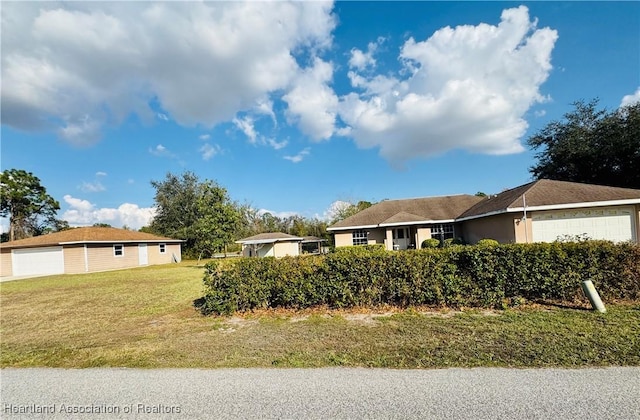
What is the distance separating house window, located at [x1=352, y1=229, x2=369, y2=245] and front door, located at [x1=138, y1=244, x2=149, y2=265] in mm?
19242

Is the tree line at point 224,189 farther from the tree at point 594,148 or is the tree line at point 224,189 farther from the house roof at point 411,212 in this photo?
the house roof at point 411,212

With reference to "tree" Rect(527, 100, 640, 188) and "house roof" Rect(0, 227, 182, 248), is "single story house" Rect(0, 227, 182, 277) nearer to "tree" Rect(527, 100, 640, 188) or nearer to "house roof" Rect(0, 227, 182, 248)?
"house roof" Rect(0, 227, 182, 248)

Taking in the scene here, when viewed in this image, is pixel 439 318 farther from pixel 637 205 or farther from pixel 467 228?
pixel 467 228

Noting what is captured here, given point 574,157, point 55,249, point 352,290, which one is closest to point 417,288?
point 352,290

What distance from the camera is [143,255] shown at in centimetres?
2748

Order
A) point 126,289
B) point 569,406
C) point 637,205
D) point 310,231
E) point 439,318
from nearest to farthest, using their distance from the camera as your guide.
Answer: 1. point 569,406
2. point 439,318
3. point 126,289
4. point 637,205
5. point 310,231

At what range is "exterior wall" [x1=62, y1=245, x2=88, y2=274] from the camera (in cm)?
2266

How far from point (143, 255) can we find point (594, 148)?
1467 inches

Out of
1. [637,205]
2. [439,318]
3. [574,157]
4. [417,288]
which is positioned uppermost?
[574,157]

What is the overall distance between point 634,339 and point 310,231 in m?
37.1

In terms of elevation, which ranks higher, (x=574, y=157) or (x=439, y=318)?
(x=574, y=157)

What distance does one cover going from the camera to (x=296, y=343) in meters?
4.88

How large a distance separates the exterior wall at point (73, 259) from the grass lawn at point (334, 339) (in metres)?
18.3

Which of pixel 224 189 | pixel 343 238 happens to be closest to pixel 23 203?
pixel 224 189
